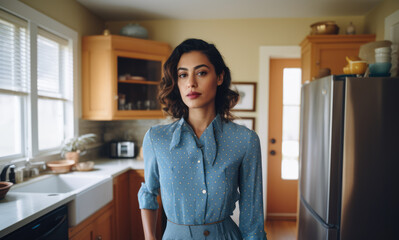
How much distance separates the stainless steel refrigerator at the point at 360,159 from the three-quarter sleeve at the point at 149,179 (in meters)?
1.24

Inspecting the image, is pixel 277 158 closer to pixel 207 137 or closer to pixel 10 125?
pixel 207 137

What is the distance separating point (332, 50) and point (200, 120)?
88.6 inches

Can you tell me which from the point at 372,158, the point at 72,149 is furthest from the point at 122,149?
the point at 372,158

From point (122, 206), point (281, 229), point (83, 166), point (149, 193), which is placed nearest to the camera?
point (149, 193)

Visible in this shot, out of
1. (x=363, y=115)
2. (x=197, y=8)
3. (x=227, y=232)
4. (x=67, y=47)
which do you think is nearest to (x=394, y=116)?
(x=363, y=115)

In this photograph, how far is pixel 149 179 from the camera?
101 cm

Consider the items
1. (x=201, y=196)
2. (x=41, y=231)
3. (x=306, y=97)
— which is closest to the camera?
(x=201, y=196)

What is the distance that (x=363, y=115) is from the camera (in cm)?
160

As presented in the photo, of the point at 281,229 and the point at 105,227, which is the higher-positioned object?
the point at 105,227

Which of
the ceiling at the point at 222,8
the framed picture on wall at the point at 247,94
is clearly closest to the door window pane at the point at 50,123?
the ceiling at the point at 222,8

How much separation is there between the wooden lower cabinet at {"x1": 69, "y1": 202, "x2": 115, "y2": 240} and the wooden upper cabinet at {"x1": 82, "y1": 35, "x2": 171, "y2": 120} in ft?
3.37

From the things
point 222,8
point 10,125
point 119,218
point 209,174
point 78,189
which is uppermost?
point 222,8

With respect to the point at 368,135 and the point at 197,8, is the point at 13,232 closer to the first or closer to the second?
the point at 368,135

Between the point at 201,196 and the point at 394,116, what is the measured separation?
4.61ft
